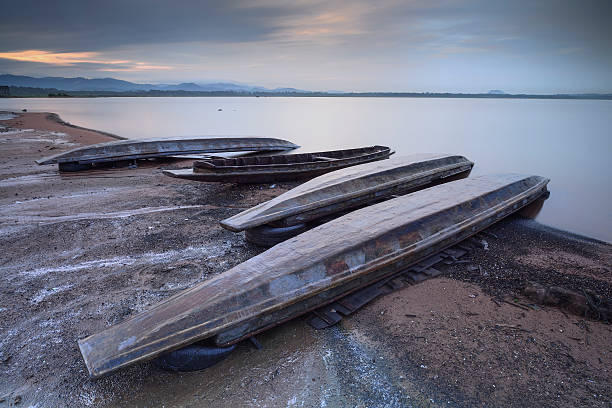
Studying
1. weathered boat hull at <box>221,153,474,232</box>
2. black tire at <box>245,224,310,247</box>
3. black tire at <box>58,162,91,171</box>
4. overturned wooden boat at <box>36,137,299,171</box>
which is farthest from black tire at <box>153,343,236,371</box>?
overturned wooden boat at <box>36,137,299,171</box>

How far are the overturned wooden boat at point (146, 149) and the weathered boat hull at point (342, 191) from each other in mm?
9120

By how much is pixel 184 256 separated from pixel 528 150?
2417 centimetres

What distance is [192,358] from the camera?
12.0 ft

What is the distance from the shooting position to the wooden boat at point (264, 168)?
9562 mm

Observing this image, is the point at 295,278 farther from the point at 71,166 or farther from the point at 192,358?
the point at 71,166

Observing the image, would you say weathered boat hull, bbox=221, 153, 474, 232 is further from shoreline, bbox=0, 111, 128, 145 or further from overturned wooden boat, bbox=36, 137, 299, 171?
shoreline, bbox=0, 111, 128, 145

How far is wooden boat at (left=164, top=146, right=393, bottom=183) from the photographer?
9.56 meters

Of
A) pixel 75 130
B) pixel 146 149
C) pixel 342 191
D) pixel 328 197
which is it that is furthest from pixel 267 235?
pixel 75 130

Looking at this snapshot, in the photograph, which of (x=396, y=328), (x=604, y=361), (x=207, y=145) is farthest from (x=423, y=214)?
(x=207, y=145)

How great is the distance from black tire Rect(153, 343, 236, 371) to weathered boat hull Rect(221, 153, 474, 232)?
246cm

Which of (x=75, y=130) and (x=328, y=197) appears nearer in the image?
(x=328, y=197)

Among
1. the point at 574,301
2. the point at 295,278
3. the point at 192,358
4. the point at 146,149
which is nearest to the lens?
the point at 192,358

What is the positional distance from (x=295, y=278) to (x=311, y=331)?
0.71m

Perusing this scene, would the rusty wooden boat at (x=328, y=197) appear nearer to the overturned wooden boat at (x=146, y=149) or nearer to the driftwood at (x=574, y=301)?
the driftwood at (x=574, y=301)
